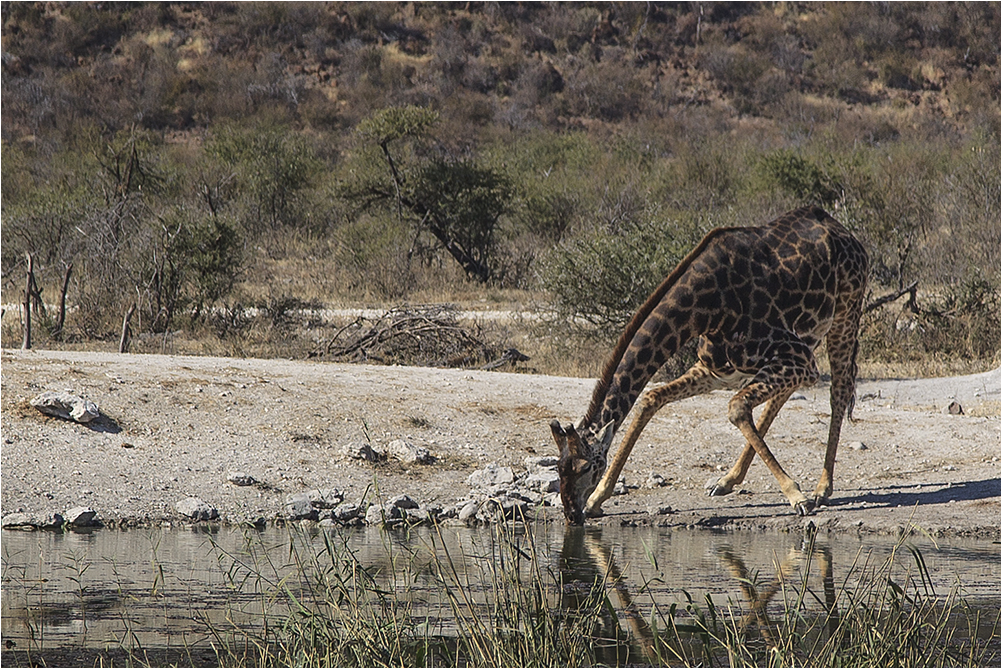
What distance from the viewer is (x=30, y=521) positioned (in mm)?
8312

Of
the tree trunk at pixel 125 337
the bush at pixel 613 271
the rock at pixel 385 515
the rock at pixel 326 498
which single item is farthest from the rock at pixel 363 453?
the bush at pixel 613 271

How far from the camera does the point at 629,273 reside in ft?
48.6

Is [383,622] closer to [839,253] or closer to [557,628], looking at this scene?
[557,628]

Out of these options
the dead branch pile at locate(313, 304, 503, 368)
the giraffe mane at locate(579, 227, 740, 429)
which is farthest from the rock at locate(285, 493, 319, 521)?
the dead branch pile at locate(313, 304, 503, 368)

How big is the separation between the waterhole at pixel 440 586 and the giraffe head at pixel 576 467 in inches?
13.1

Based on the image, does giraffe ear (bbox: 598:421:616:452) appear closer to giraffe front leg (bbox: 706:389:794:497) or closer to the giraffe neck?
the giraffe neck

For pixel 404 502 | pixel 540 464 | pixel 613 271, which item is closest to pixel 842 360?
pixel 540 464

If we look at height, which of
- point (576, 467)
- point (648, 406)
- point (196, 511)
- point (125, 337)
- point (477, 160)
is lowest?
point (477, 160)

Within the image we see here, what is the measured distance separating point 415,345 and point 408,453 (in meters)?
4.81

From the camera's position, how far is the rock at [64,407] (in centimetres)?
1002

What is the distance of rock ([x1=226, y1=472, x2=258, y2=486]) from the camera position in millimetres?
9531

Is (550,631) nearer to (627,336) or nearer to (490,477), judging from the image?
(627,336)

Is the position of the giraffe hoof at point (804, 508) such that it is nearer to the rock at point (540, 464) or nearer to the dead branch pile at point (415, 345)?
the rock at point (540, 464)

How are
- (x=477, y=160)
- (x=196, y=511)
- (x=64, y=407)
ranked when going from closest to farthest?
(x=196, y=511) < (x=64, y=407) < (x=477, y=160)
